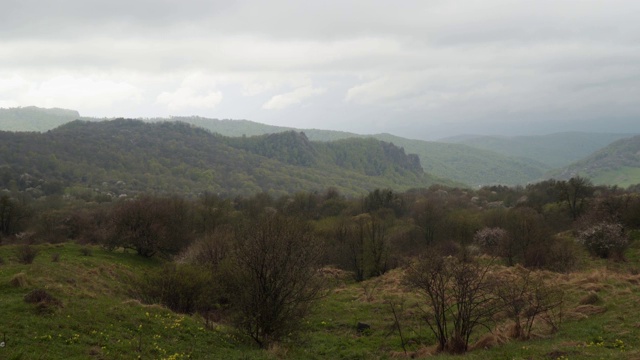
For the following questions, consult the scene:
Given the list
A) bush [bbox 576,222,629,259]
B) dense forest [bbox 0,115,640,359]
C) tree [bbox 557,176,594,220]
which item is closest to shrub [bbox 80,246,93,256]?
dense forest [bbox 0,115,640,359]

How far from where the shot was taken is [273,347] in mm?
20078

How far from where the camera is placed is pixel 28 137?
19838 centimetres

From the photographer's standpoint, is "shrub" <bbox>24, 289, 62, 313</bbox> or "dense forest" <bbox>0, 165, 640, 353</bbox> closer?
"shrub" <bbox>24, 289, 62, 313</bbox>

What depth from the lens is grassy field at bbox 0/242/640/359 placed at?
649 inches

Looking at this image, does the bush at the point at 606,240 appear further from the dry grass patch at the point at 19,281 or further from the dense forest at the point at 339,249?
the dry grass patch at the point at 19,281

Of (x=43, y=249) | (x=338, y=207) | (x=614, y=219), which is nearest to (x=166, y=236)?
(x=43, y=249)

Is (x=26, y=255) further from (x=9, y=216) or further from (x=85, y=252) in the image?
(x=9, y=216)

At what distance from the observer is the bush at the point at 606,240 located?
41.6m

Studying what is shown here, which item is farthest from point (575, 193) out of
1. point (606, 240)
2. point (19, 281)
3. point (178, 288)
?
point (19, 281)

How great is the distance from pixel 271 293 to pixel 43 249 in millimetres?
31158

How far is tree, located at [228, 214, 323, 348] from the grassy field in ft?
3.11

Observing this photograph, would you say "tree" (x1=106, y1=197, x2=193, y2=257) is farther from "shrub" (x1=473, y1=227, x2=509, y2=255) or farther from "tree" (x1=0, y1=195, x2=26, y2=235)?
"shrub" (x1=473, y1=227, x2=509, y2=255)

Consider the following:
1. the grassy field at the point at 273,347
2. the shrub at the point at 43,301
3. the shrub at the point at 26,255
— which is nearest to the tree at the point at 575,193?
the grassy field at the point at 273,347

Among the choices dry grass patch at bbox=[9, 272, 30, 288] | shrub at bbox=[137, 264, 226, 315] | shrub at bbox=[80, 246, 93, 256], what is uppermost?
dry grass patch at bbox=[9, 272, 30, 288]
